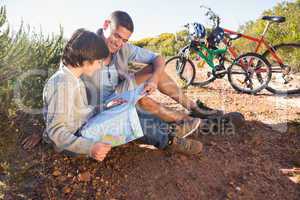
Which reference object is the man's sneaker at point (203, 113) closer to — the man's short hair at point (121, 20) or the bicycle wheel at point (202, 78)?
the man's short hair at point (121, 20)

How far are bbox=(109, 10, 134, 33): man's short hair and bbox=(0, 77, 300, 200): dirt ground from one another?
1008 mm

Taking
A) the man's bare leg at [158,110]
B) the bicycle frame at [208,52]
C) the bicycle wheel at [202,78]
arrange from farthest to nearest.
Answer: the bicycle wheel at [202,78]
the bicycle frame at [208,52]
the man's bare leg at [158,110]

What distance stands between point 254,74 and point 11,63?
323cm

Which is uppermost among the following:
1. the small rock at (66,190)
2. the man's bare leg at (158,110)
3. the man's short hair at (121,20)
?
the man's short hair at (121,20)

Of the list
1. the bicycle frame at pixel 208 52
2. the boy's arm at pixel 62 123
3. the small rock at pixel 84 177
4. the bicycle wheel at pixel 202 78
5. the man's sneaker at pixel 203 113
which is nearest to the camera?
the boy's arm at pixel 62 123

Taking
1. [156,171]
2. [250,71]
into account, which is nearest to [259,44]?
[250,71]

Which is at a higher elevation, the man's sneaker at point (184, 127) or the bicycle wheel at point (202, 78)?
the bicycle wheel at point (202, 78)

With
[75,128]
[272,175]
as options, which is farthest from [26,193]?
[272,175]

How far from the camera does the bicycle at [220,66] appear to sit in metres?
4.15

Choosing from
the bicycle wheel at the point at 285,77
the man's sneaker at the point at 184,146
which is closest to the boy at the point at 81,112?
Answer: the man's sneaker at the point at 184,146

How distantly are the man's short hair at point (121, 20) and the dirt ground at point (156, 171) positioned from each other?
1.01 metres

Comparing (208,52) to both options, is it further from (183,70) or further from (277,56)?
(277,56)

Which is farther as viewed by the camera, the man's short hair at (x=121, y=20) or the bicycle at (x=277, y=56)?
the bicycle at (x=277, y=56)

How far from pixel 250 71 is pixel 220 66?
46cm
